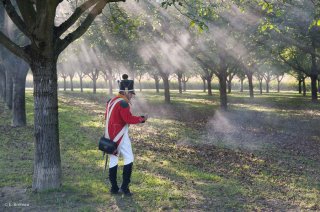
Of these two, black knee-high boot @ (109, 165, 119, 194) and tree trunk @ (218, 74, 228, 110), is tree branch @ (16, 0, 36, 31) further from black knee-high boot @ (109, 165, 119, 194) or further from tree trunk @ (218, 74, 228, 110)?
tree trunk @ (218, 74, 228, 110)

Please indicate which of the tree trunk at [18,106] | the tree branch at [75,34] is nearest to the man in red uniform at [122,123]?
the tree branch at [75,34]

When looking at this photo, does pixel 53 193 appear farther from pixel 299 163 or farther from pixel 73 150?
pixel 299 163

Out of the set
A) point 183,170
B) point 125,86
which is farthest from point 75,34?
point 183,170

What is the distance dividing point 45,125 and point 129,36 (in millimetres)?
10256

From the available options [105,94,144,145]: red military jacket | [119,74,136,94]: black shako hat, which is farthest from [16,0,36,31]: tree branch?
[105,94,144,145]: red military jacket

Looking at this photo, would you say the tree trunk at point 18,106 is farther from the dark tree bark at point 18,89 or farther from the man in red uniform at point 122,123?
the man in red uniform at point 122,123

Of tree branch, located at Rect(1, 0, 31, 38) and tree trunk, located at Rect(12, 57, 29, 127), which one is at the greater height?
tree branch, located at Rect(1, 0, 31, 38)

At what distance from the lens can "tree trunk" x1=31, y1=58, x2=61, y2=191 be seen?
6773 millimetres

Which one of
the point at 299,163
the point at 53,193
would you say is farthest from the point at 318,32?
the point at 53,193

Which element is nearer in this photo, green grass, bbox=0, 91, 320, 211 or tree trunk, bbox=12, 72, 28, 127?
green grass, bbox=0, 91, 320, 211

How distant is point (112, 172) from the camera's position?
6.90 m

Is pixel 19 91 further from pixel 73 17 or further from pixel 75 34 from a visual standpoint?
pixel 73 17

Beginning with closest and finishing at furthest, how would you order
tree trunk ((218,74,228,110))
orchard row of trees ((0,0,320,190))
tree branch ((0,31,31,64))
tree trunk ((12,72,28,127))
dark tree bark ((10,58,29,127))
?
tree branch ((0,31,31,64)), orchard row of trees ((0,0,320,190)), dark tree bark ((10,58,29,127)), tree trunk ((12,72,28,127)), tree trunk ((218,74,228,110))

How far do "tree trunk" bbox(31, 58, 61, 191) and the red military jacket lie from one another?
1101mm
